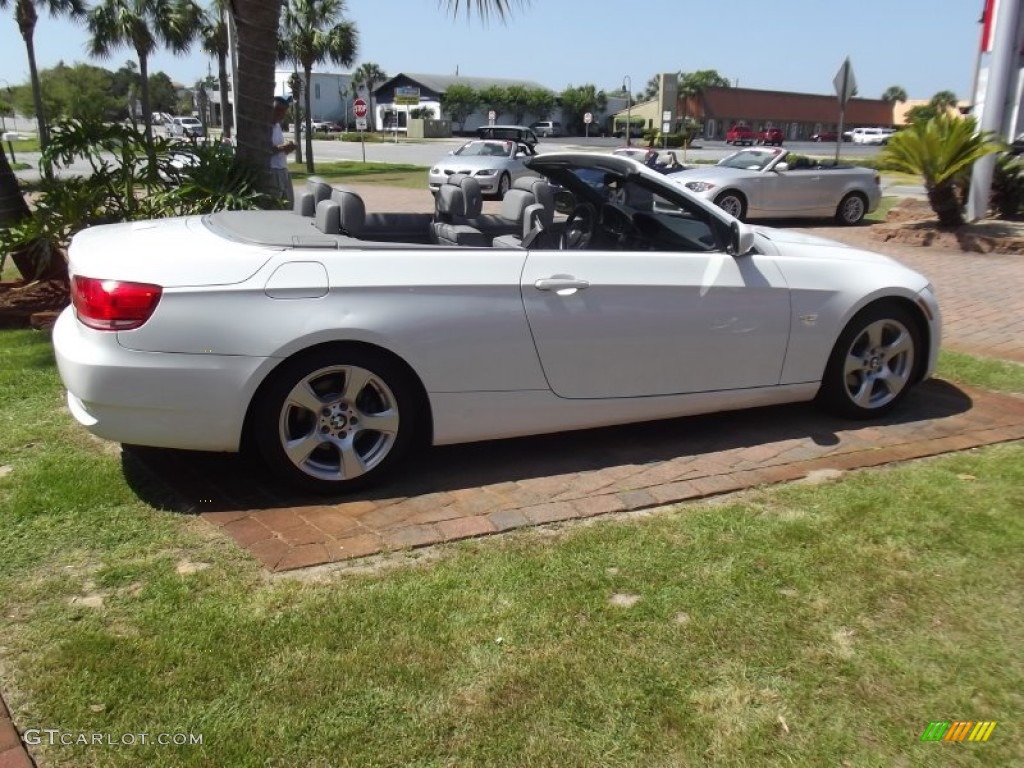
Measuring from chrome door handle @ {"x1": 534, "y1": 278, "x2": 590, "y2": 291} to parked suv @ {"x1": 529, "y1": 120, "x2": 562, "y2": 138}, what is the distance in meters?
80.4

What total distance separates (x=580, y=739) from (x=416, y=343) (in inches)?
74.1

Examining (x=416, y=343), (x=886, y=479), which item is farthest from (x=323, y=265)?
(x=886, y=479)

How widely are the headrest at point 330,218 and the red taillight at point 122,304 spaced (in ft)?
2.97

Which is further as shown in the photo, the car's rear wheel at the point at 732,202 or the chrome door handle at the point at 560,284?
the car's rear wheel at the point at 732,202

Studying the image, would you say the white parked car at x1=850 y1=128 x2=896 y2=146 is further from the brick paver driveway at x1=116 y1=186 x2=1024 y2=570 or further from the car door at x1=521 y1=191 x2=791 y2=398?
the car door at x1=521 y1=191 x2=791 y2=398

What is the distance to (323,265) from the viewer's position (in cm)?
372

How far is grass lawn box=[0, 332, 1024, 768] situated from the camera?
2.44 metres

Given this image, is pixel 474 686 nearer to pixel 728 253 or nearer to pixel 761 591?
pixel 761 591

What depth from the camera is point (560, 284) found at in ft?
13.4

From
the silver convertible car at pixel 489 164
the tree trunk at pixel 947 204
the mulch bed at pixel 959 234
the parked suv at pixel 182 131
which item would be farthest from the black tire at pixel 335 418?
the silver convertible car at pixel 489 164

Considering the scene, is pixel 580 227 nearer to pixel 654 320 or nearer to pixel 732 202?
pixel 654 320

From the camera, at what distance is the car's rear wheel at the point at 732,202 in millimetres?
15102

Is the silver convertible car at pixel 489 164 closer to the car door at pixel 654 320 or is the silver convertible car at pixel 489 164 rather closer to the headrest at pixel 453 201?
the headrest at pixel 453 201

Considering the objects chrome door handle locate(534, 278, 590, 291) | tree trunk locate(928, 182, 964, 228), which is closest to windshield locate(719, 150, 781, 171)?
tree trunk locate(928, 182, 964, 228)
